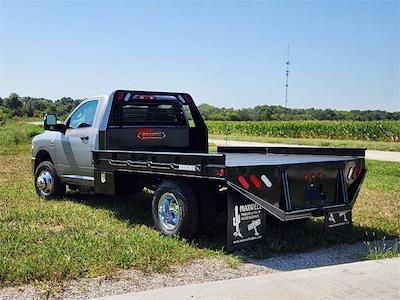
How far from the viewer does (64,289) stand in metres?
4.57

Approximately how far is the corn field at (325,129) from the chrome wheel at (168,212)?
34.5m

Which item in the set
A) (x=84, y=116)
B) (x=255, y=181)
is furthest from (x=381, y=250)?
(x=84, y=116)

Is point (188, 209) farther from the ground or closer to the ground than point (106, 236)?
farther from the ground

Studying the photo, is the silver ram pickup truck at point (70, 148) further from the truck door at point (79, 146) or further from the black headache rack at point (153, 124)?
the black headache rack at point (153, 124)

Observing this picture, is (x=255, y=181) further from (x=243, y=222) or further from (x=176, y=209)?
(x=176, y=209)

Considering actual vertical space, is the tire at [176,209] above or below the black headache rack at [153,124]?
below

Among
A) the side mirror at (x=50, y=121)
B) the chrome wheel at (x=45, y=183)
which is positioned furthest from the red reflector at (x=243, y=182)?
the chrome wheel at (x=45, y=183)

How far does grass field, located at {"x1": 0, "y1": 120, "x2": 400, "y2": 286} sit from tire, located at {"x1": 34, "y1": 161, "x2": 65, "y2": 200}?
0.22 m

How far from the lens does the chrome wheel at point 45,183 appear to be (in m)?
9.32

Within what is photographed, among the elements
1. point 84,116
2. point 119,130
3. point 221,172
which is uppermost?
point 84,116

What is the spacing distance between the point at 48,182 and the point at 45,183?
0.30 ft

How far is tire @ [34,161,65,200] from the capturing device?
9227 millimetres

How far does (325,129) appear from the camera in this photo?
145 ft

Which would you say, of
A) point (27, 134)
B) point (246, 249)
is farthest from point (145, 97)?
point (27, 134)
